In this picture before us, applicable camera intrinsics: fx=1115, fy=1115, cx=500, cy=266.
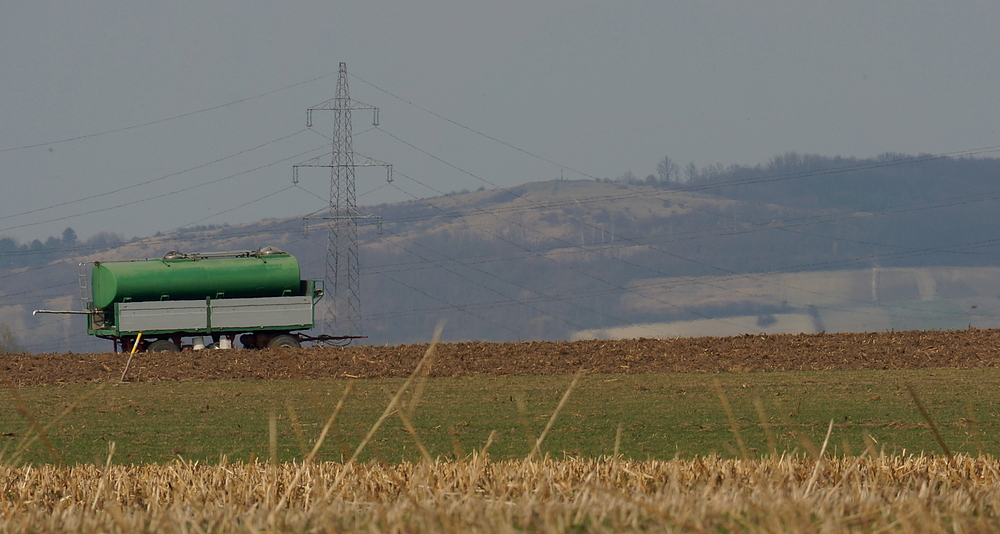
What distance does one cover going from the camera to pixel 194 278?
37656mm

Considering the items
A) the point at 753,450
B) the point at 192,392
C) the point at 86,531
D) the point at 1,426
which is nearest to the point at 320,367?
the point at 192,392

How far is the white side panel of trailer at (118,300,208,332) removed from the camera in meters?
36.6

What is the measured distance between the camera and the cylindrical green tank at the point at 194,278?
37250 millimetres

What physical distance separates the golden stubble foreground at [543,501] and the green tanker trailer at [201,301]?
31.2 meters

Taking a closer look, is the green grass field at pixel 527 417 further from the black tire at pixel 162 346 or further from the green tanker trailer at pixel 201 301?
the green tanker trailer at pixel 201 301

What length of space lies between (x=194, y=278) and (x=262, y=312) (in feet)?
8.31

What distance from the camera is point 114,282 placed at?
122ft

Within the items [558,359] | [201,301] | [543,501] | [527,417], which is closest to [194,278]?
[201,301]

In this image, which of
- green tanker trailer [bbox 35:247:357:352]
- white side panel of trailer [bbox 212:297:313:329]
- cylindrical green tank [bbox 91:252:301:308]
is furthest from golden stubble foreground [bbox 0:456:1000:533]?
cylindrical green tank [bbox 91:252:301:308]

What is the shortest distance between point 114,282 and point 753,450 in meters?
29.2

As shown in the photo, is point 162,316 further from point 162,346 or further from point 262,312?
point 262,312

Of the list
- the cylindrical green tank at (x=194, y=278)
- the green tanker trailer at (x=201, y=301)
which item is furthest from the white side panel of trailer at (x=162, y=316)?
the cylindrical green tank at (x=194, y=278)

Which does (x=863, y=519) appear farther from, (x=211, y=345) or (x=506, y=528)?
(x=211, y=345)

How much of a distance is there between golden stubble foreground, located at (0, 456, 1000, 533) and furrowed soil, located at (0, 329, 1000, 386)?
63.2ft
